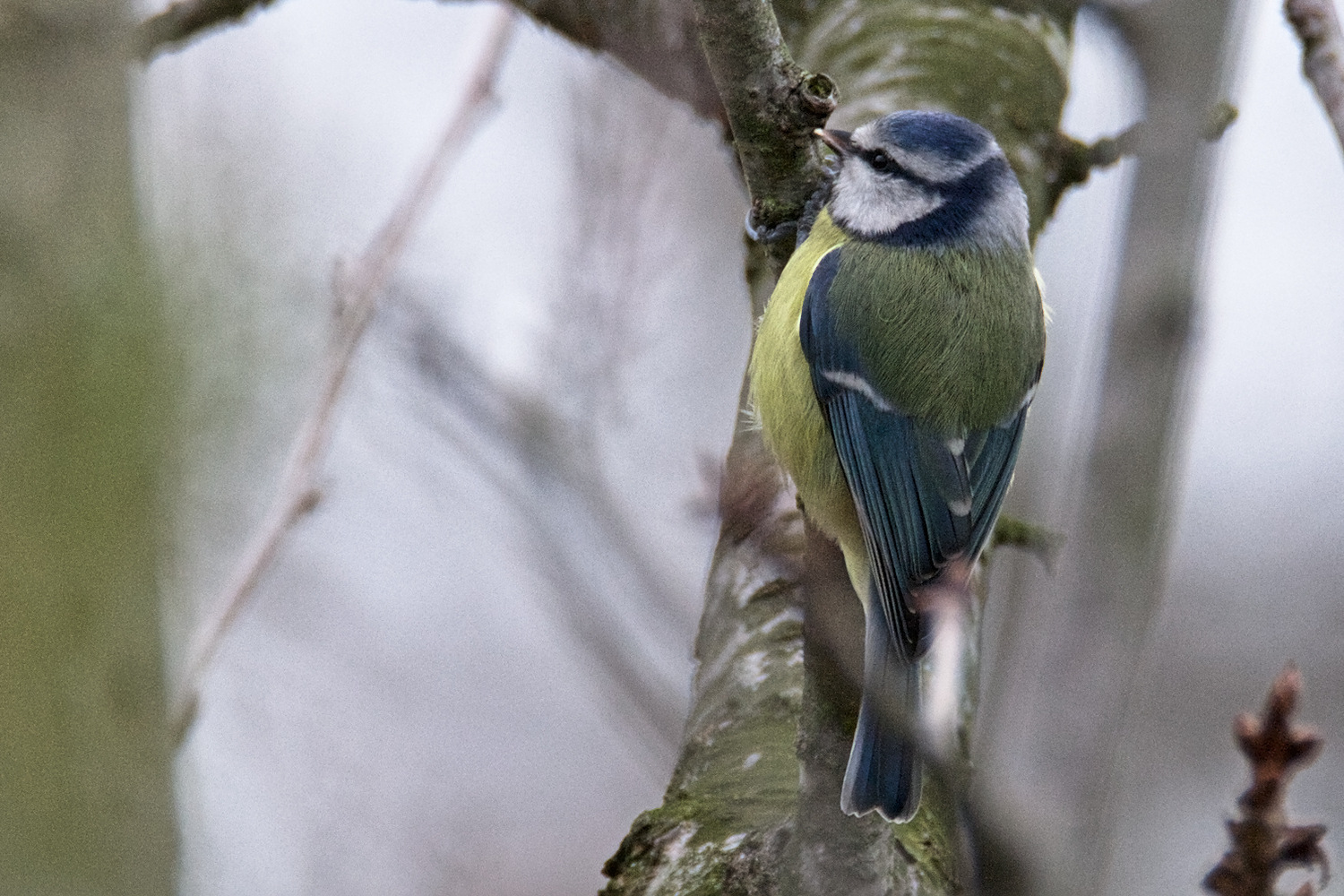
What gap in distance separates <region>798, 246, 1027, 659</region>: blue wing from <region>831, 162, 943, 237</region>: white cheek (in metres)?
0.14

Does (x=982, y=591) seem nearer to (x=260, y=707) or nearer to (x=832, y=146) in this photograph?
(x=832, y=146)

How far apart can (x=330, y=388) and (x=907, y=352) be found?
0.84 metres

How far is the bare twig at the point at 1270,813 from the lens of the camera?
0.59 meters

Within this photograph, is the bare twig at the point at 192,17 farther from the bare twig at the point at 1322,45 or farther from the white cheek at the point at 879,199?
the bare twig at the point at 1322,45

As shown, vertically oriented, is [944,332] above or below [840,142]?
below

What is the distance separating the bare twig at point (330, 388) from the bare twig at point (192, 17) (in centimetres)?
93

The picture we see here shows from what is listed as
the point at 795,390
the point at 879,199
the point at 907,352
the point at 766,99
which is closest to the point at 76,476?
the point at 766,99

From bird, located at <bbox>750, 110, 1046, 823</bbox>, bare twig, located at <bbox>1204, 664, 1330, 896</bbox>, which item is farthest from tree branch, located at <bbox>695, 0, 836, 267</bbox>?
bare twig, located at <bbox>1204, 664, 1330, 896</bbox>

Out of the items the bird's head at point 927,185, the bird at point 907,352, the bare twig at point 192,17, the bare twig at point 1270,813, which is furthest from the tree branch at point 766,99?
the bare twig at point 192,17

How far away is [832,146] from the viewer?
2.10 m

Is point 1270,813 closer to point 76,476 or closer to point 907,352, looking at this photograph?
point 76,476

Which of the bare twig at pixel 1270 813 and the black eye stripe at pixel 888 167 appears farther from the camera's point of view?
the black eye stripe at pixel 888 167

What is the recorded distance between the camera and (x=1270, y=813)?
0.60 meters

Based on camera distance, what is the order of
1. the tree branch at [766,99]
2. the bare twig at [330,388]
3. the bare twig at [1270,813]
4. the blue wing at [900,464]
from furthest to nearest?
the blue wing at [900,464] → the bare twig at [330,388] → the tree branch at [766,99] → the bare twig at [1270,813]
